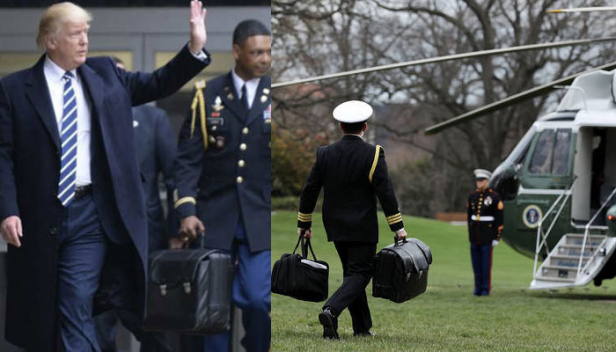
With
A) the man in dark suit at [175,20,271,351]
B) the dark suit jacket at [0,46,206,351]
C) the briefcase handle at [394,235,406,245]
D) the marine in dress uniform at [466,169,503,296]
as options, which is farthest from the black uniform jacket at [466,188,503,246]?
the dark suit jacket at [0,46,206,351]

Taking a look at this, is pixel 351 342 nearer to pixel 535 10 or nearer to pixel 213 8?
pixel 213 8

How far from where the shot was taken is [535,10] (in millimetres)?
28391

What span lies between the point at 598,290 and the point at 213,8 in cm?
1089

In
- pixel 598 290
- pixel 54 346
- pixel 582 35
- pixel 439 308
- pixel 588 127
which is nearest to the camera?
pixel 54 346

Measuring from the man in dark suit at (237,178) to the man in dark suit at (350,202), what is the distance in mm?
1025

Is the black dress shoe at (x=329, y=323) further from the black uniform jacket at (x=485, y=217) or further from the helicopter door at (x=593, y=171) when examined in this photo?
the helicopter door at (x=593, y=171)

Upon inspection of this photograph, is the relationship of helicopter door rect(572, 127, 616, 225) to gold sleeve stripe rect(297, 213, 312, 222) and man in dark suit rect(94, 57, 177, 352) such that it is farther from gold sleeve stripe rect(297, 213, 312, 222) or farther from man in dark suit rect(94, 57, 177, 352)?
man in dark suit rect(94, 57, 177, 352)

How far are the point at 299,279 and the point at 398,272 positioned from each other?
60cm

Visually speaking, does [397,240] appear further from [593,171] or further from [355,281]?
[593,171]

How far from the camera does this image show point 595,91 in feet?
47.0

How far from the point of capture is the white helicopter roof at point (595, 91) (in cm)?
1413

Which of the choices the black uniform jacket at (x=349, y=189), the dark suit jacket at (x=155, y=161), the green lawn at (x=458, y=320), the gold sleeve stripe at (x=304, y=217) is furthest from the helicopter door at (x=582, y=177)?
the dark suit jacket at (x=155, y=161)

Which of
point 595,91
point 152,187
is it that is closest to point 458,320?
point 152,187

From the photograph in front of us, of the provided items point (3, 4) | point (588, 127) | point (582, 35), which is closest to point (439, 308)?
point (588, 127)
